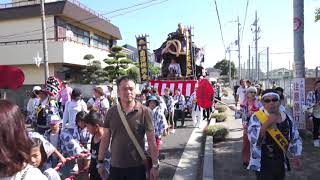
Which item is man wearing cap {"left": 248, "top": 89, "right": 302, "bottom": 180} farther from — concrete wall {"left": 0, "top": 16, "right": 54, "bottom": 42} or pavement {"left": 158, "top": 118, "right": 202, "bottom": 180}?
concrete wall {"left": 0, "top": 16, "right": 54, "bottom": 42}

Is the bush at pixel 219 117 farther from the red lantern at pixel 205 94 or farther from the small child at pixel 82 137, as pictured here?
the small child at pixel 82 137

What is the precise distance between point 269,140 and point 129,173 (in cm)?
161

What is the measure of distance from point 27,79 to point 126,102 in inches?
1161

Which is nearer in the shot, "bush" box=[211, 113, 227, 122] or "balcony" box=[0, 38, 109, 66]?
"bush" box=[211, 113, 227, 122]

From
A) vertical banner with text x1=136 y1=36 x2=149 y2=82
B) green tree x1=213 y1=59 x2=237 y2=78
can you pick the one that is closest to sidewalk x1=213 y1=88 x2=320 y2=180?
vertical banner with text x1=136 y1=36 x2=149 y2=82

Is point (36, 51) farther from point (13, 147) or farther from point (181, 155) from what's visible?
point (13, 147)

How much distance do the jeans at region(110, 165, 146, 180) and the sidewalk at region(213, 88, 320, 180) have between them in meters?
3.48

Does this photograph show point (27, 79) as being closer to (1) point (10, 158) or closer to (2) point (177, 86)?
(2) point (177, 86)

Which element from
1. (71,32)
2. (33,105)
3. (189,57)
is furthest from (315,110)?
(71,32)

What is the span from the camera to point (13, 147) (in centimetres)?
208

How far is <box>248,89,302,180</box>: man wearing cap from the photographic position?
4832 mm

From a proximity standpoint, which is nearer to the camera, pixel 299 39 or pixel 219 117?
pixel 299 39

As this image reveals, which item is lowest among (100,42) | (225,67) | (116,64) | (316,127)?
(316,127)

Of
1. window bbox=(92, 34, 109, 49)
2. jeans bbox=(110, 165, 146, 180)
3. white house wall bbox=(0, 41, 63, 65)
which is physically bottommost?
jeans bbox=(110, 165, 146, 180)
